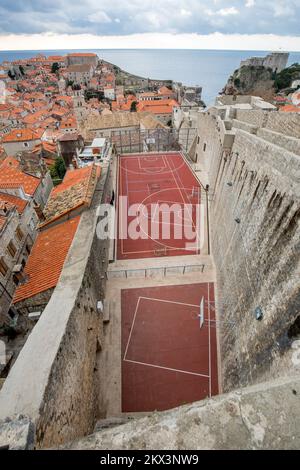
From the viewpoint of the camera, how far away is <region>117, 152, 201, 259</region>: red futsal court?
46.5ft

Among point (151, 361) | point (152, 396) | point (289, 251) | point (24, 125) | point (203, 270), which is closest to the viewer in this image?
point (289, 251)

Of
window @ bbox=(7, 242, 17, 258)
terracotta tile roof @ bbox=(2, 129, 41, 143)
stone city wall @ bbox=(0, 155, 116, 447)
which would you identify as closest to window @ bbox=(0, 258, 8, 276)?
window @ bbox=(7, 242, 17, 258)

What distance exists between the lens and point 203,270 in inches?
494

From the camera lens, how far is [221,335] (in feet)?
31.2

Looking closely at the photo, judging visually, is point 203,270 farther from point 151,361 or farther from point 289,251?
point 289,251

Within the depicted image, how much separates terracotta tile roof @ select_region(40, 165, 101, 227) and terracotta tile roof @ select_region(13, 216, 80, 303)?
0.67 meters

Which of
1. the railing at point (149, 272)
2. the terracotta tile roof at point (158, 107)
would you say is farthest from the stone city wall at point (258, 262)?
the terracotta tile roof at point (158, 107)

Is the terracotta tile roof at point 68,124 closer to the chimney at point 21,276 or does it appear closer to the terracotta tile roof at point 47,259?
the terracotta tile roof at point 47,259

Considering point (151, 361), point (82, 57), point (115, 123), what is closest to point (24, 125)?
point (115, 123)

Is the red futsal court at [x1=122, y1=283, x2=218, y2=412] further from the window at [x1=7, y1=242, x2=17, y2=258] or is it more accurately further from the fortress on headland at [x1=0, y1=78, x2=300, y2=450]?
the window at [x1=7, y1=242, x2=17, y2=258]

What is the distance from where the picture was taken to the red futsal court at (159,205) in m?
14.2

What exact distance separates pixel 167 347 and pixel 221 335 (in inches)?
91.2

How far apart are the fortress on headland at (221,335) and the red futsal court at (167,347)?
0.45 meters

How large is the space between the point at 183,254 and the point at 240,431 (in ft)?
35.2
